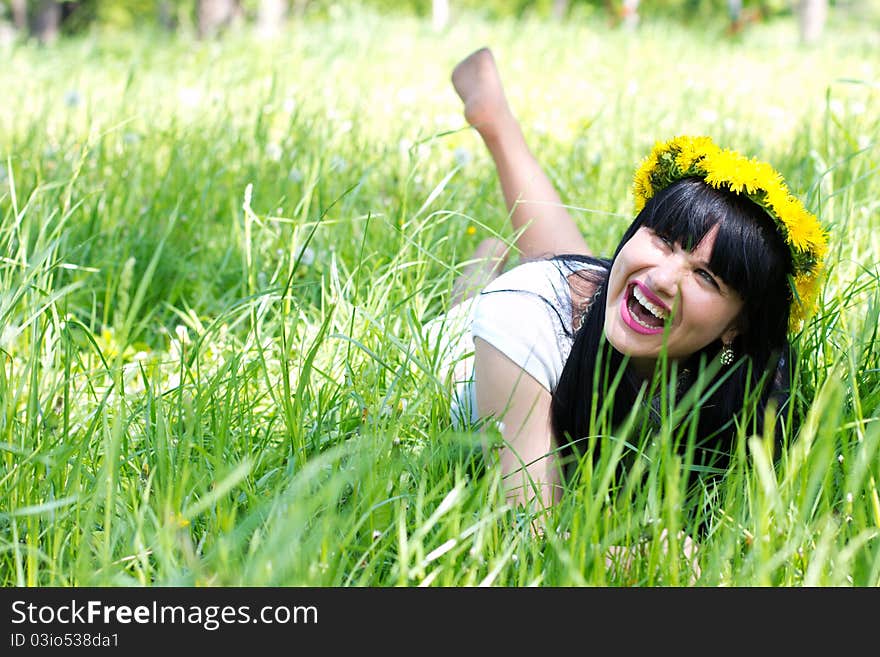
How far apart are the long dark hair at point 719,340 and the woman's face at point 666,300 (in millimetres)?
20

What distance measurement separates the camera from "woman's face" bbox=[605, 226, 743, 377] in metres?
1.73

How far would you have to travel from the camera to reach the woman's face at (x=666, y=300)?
5.68ft

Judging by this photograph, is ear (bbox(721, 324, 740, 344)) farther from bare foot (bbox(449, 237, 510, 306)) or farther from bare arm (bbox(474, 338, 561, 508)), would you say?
bare foot (bbox(449, 237, 510, 306))

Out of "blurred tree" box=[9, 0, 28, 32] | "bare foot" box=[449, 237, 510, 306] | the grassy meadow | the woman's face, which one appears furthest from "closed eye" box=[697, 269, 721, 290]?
"blurred tree" box=[9, 0, 28, 32]

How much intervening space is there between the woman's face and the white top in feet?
0.71

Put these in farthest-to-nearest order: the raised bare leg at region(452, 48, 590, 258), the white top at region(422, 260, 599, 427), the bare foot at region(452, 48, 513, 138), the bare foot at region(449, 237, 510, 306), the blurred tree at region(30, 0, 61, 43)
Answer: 1. the blurred tree at region(30, 0, 61, 43)
2. the bare foot at region(452, 48, 513, 138)
3. the raised bare leg at region(452, 48, 590, 258)
4. the bare foot at region(449, 237, 510, 306)
5. the white top at region(422, 260, 599, 427)

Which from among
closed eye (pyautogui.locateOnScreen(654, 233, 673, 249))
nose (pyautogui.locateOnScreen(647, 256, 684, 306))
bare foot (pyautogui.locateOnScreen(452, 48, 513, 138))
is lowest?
nose (pyautogui.locateOnScreen(647, 256, 684, 306))

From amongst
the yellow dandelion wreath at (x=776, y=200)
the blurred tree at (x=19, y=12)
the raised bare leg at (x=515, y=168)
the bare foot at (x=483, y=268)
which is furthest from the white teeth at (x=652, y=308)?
the blurred tree at (x=19, y=12)

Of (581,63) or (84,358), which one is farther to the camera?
(581,63)

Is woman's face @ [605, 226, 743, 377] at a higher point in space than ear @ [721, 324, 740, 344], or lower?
higher
